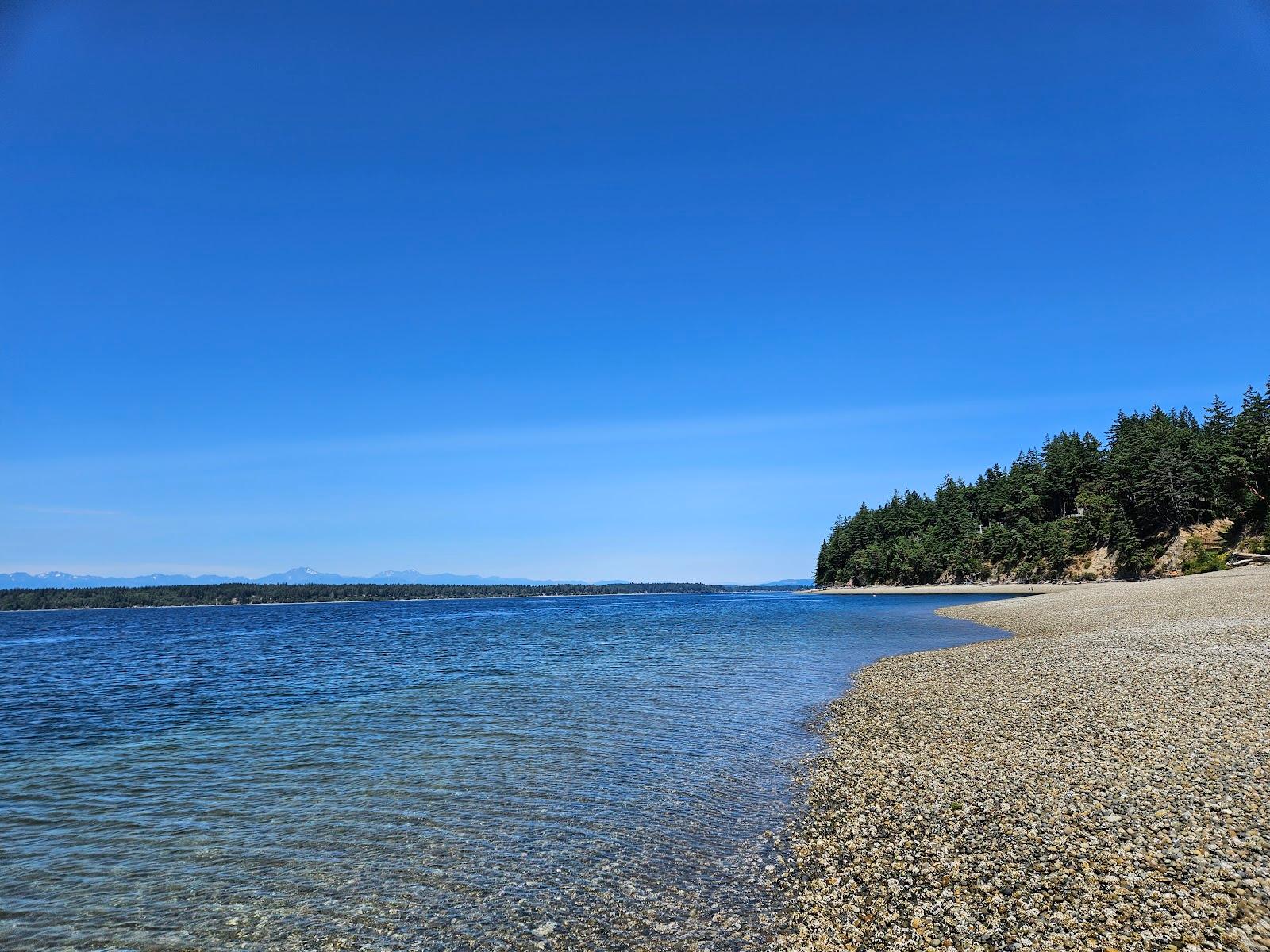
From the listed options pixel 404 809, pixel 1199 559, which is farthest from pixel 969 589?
pixel 404 809

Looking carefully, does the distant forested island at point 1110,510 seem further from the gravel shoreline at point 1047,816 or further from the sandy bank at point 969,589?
the gravel shoreline at point 1047,816

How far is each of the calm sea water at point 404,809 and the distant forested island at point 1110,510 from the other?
265 feet

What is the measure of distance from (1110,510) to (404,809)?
11873 cm

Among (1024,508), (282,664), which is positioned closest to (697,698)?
(282,664)

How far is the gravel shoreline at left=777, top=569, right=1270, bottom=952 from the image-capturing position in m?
7.19

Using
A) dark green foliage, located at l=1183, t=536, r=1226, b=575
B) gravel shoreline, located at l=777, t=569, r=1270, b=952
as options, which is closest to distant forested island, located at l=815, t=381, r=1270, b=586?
dark green foliage, located at l=1183, t=536, r=1226, b=575

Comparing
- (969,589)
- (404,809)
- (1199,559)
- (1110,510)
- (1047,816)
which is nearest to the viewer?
(1047,816)

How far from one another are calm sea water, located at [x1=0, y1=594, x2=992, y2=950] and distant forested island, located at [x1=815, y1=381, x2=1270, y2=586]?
80889 millimetres

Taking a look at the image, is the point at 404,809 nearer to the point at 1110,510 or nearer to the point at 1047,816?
the point at 1047,816

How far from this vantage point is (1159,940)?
654 cm

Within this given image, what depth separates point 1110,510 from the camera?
103 metres

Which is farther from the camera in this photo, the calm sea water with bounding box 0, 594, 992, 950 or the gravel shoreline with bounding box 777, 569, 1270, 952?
the calm sea water with bounding box 0, 594, 992, 950

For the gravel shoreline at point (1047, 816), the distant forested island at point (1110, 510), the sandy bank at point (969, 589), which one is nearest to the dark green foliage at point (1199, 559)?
the distant forested island at point (1110, 510)

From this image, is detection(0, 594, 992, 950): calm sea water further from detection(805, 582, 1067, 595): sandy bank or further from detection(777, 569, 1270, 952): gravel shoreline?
detection(805, 582, 1067, 595): sandy bank
